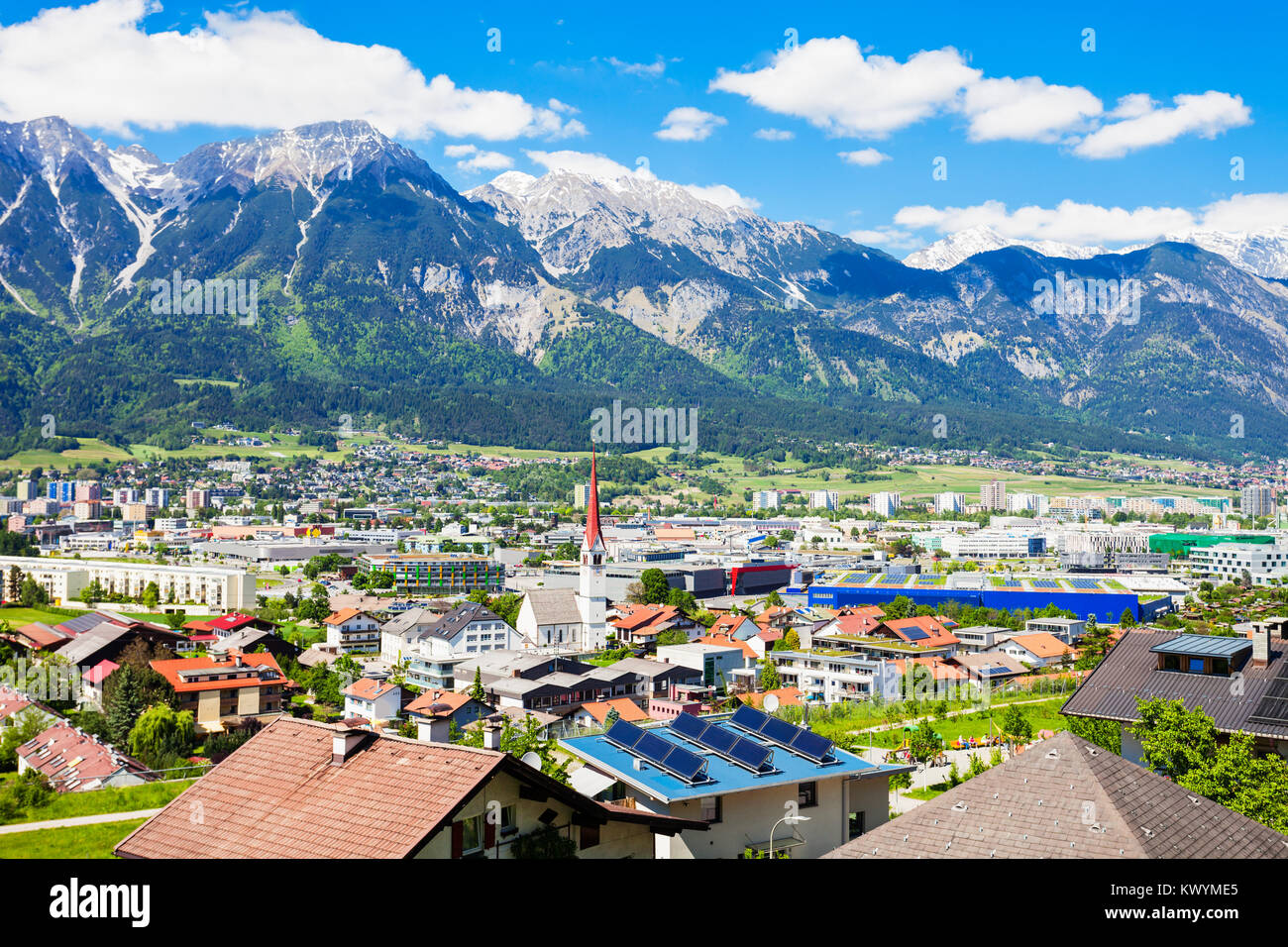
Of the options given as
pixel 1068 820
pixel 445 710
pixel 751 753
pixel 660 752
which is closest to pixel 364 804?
pixel 1068 820

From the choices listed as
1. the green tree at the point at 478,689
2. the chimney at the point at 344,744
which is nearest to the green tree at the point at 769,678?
the green tree at the point at 478,689

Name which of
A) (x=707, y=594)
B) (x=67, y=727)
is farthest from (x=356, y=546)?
(x=67, y=727)

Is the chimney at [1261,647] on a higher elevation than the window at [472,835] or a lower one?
lower

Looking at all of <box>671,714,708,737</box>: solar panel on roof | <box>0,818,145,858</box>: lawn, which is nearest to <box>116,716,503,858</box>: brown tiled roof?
<box>671,714,708,737</box>: solar panel on roof

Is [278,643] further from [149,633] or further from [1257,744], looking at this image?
[1257,744]

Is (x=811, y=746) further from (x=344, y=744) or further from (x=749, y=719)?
(x=344, y=744)

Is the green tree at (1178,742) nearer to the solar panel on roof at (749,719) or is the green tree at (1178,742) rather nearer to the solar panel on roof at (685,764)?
the solar panel on roof at (749,719)
